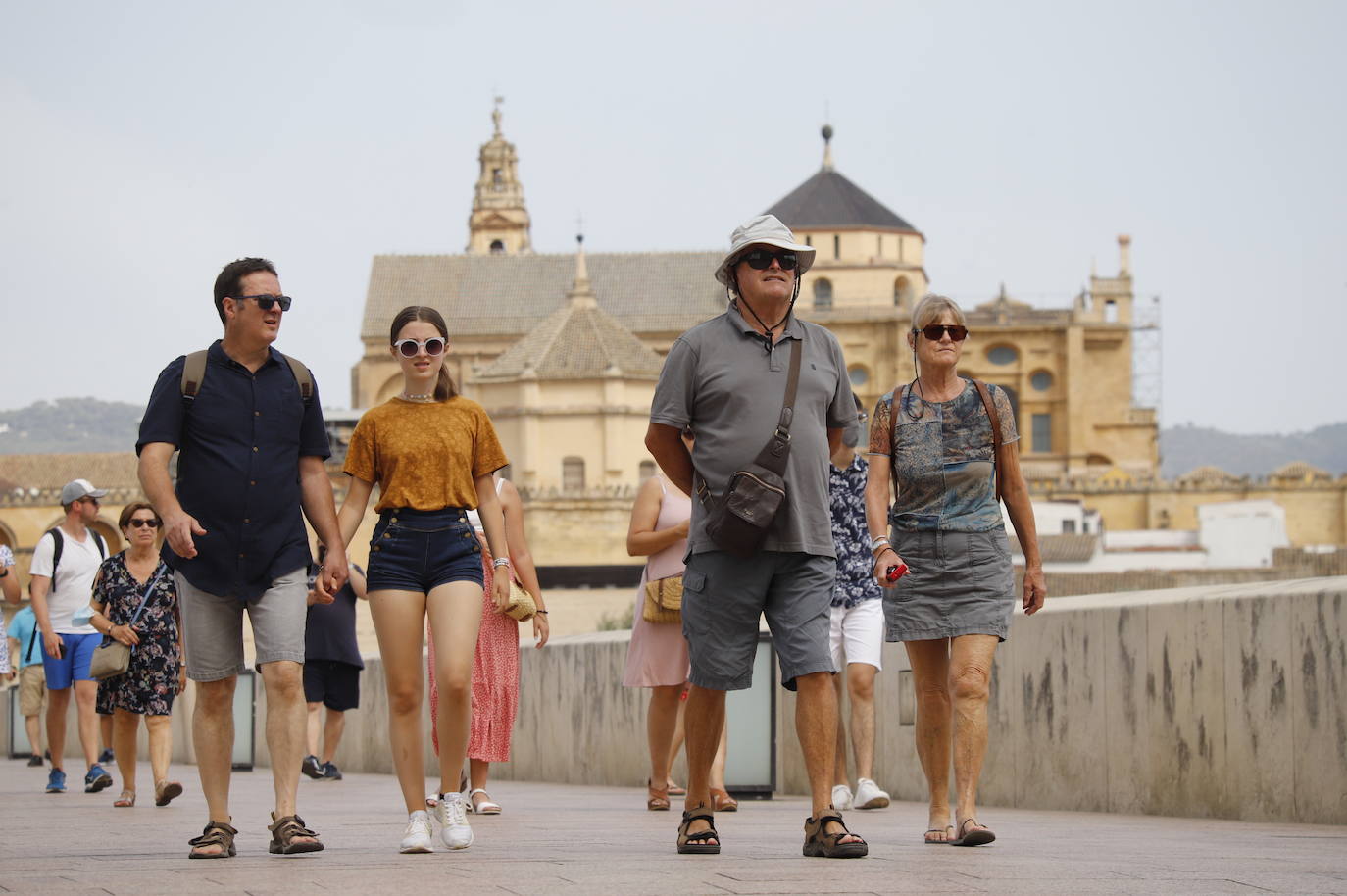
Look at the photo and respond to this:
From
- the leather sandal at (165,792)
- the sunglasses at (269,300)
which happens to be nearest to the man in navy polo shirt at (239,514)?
the sunglasses at (269,300)

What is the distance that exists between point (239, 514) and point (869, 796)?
4.10 metres

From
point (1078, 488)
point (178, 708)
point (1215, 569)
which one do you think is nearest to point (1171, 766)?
point (178, 708)

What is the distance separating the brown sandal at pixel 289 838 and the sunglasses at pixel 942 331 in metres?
2.78

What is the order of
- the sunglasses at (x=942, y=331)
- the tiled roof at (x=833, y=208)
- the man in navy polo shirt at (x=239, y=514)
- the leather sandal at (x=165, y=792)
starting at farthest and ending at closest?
1. the tiled roof at (x=833, y=208)
2. the leather sandal at (x=165, y=792)
3. the sunglasses at (x=942, y=331)
4. the man in navy polo shirt at (x=239, y=514)

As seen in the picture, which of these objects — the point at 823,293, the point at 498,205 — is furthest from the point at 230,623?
the point at 498,205

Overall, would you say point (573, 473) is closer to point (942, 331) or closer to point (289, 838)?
point (942, 331)

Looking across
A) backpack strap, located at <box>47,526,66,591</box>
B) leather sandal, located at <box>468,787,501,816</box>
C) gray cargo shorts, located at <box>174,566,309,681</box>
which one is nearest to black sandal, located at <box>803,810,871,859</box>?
gray cargo shorts, located at <box>174,566,309,681</box>

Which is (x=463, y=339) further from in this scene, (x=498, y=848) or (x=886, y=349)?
(x=498, y=848)

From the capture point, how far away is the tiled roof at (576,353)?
84.3 metres

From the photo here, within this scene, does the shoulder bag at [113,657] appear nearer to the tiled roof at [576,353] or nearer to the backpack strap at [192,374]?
the backpack strap at [192,374]

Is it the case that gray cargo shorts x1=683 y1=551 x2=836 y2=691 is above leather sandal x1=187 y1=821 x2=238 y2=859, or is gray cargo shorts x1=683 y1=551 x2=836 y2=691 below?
above

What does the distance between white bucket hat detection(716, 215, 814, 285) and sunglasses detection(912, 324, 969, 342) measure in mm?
635

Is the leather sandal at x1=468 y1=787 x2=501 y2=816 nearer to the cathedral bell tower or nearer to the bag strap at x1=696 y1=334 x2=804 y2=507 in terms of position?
the bag strap at x1=696 y1=334 x2=804 y2=507

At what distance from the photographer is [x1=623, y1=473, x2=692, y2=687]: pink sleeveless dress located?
9.92 meters
